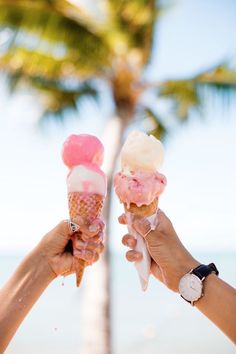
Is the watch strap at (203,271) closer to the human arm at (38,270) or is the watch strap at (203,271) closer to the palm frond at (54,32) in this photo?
the human arm at (38,270)

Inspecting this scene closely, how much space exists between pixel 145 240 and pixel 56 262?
42 centimetres

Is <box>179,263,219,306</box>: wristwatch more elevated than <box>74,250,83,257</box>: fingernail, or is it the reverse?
<box>74,250,83,257</box>: fingernail

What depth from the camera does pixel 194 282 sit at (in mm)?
2277

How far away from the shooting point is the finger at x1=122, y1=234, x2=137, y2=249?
2.43 meters

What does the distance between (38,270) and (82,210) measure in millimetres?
331

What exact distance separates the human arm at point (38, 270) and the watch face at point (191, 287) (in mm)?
406

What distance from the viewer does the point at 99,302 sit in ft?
23.9

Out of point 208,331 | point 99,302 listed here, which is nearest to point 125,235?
point 99,302

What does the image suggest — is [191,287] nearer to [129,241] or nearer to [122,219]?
[129,241]

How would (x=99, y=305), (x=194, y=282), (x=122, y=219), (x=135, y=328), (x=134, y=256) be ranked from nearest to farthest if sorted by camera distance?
(x=194, y=282) → (x=134, y=256) → (x=122, y=219) → (x=99, y=305) → (x=135, y=328)

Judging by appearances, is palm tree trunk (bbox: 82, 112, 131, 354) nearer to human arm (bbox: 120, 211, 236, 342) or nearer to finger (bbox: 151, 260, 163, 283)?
finger (bbox: 151, 260, 163, 283)

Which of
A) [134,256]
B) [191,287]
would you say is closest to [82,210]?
[134,256]

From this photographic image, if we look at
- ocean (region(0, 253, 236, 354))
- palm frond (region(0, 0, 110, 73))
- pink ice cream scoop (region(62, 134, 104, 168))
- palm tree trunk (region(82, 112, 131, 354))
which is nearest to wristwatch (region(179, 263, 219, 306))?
pink ice cream scoop (region(62, 134, 104, 168))

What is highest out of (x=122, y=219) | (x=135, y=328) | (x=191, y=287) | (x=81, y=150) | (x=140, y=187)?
(x=81, y=150)
